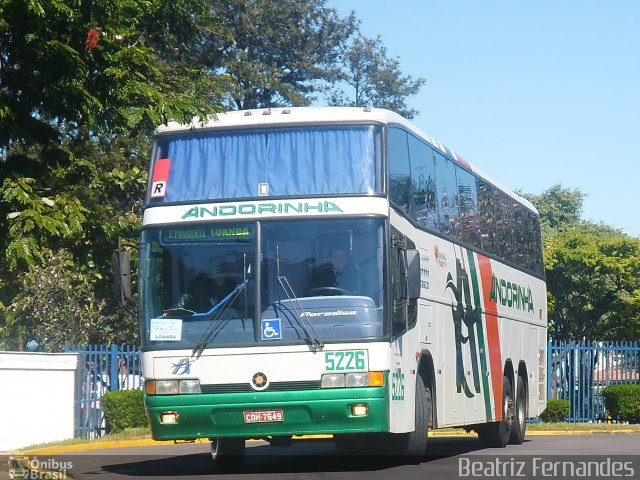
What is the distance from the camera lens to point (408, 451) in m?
15.9

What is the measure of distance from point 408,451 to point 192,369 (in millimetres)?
3304

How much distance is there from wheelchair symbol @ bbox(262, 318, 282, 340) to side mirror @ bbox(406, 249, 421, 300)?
1.57 meters

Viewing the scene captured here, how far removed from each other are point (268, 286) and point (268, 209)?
0.89 metres

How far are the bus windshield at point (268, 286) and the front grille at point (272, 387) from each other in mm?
446

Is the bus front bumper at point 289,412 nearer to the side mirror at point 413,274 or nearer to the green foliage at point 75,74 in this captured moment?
the side mirror at point 413,274

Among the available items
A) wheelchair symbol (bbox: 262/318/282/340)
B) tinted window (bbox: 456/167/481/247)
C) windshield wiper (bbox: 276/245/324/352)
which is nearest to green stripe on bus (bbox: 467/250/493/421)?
tinted window (bbox: 456/167/481/247)

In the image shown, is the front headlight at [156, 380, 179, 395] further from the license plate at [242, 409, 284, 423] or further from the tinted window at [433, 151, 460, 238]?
the tinted window at [433, 151, 460, 238]

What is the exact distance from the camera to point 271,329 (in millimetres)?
13969

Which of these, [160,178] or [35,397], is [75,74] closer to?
[160,178]

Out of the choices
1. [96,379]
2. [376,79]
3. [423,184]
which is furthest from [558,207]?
[423,184]

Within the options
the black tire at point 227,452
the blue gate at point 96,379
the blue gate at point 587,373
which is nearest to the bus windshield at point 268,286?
the black tire at point 227,452

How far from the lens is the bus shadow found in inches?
607

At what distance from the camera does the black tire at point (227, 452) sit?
16266 mm

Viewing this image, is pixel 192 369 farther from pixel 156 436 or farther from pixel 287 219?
pixel 287 219
